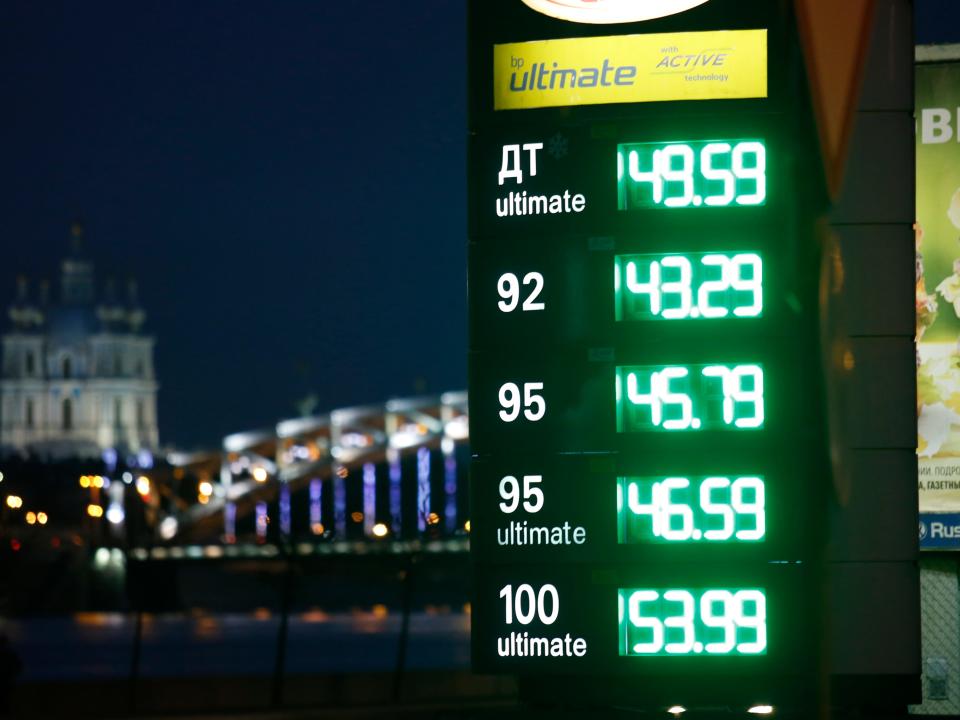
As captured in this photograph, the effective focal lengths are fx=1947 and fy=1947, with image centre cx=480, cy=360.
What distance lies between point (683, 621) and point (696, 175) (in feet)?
8.17

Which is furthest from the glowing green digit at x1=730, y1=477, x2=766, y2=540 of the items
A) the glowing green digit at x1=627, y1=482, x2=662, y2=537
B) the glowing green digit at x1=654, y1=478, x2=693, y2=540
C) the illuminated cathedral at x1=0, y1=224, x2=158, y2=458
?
the illuminated cathedral at x1=0, y1=224, x2=158, y2=458

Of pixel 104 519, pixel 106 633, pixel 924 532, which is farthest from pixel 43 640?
pixel 924 532

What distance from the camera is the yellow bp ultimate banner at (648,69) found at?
1112 cm

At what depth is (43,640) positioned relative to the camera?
6600 cm

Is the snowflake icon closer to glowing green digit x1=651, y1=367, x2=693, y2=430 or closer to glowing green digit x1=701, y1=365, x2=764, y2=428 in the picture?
glowing green digit x1=651, y1=367, x2=693, y2=430

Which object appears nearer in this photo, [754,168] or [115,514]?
[754,168]

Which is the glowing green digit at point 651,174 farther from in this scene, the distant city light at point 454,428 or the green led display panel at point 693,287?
the distant city light at point 454,428

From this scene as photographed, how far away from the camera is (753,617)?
1080 centimetres

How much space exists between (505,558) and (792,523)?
5.33ft

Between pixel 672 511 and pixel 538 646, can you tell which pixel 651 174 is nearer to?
pixel 672 511

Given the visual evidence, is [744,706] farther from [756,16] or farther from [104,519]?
→ [104,519]

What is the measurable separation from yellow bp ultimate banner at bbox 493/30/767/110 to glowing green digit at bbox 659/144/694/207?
368mm

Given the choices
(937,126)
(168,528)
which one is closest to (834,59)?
(937,126)

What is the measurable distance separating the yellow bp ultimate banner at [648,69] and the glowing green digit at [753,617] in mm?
2812
